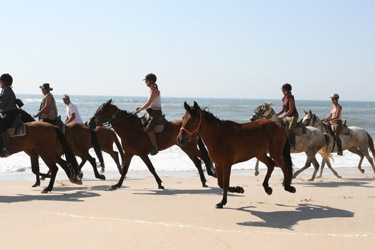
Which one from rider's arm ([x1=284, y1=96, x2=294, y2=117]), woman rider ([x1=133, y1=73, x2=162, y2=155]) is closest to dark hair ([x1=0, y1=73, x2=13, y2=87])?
woman rider ([x1=133, y1=73, x2=162, y2=155])

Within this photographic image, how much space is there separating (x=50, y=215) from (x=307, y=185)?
6469 millimetres

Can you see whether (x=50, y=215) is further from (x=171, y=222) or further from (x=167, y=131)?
(x=167, y=131)

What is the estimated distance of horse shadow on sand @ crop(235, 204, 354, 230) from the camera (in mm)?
7098

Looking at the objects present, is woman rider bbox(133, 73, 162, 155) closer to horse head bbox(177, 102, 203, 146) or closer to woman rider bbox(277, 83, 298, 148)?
woman rider bbox(277, 83, 298, 148)

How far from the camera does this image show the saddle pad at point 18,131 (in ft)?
33.5

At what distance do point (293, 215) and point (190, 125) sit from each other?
6.77 feet

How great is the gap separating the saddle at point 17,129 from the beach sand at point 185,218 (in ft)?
3.93

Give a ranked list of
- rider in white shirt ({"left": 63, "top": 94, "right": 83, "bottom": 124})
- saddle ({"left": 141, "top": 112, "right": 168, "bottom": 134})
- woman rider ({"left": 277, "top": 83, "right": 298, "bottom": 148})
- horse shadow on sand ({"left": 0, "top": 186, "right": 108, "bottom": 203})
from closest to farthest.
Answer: horse shadow on sand ({"left": 0, "top": 186, "right": 108, "bottom": 203})
saddle ({"left": 141, "top": 112, "right": 168, "bottom": 134})
woman rider ({"left": 277, "top": 83, "right": 298, "bottom": 148})
rider in white shirt ({"left": 63, "top": 94, "right": 83, "bottom": 124})

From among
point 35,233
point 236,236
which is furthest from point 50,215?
point 236,236

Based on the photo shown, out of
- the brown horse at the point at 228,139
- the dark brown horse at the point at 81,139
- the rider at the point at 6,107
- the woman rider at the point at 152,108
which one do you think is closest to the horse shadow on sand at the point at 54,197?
the rider at the point at 6,107

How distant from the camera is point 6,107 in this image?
10195mm

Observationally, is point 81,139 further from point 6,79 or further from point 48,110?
point 6,79

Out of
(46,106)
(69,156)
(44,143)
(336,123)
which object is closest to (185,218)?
(69,156)

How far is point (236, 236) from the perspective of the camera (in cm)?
629
